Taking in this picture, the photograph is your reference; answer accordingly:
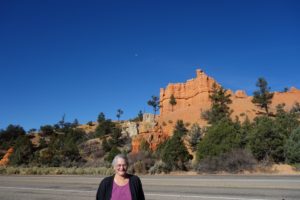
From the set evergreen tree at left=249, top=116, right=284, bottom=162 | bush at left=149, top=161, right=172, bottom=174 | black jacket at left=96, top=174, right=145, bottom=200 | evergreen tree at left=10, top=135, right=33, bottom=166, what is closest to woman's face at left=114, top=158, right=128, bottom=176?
black jacket at left=96, top=174, right=145, bottom=200

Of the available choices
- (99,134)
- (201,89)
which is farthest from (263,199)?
(201,89)

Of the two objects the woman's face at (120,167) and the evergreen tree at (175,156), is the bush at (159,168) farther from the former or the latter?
the woman's face at (120,167)

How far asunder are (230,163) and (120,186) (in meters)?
22.8

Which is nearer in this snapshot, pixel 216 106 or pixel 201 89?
pixel 216 106

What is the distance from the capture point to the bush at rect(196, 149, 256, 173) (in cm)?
2587

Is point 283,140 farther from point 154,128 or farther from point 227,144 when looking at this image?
point 154,128

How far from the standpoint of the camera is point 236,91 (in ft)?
440

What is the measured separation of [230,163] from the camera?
1036 inches

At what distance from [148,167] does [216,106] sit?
133ft

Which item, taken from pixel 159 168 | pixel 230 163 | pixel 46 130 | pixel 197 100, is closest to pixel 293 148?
pixel 230 163

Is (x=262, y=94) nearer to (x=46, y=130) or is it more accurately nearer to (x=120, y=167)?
(x=46, y=130)

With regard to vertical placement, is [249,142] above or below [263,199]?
above

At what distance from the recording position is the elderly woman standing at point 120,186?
4625 millimetres

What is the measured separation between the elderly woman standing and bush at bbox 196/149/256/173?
72.2 ft
